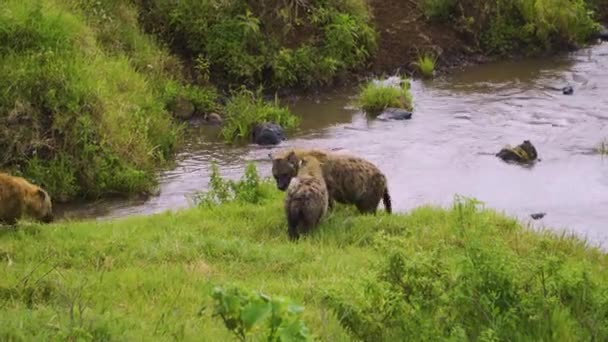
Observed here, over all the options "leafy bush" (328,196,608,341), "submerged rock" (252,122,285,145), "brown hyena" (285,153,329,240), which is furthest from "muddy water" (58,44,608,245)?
"leafy bush" (328,196,608,341)

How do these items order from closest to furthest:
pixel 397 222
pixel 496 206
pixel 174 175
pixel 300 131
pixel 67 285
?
1. pixel 67 285
2. pixel 397 222
3. pixel 496 206
4. pixel 174 175
5. pixel 300 131

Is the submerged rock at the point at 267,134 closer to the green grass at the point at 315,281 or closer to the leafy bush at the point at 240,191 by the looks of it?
the leafy bush at the point at 240,191

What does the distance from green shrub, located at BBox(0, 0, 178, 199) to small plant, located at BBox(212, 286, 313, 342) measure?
28.5 feet

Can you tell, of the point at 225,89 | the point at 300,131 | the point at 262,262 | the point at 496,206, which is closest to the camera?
the point at 262,262

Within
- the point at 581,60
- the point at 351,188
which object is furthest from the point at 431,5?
the point at 351,188

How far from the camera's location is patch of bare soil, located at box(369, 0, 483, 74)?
1998cm

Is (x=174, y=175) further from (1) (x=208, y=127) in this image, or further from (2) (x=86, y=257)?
(2) (x=86, y=257)

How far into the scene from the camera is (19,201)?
9.92 m

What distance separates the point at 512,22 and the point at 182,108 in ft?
26.5

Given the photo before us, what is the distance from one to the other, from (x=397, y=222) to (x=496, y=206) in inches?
110

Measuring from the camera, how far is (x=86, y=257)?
27.6 ft

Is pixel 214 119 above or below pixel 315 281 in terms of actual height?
below

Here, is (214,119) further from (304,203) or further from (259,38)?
(304,203)

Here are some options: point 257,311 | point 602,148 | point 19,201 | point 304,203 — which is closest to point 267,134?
point 602,148
